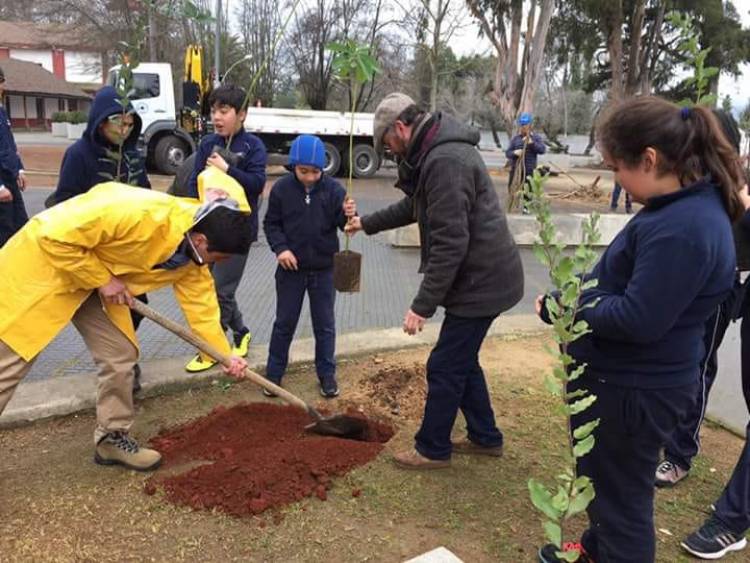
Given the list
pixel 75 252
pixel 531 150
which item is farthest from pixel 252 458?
pixel 531 150

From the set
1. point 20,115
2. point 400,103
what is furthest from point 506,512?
point 20,115

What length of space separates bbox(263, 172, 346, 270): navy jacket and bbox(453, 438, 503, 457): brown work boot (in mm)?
1288

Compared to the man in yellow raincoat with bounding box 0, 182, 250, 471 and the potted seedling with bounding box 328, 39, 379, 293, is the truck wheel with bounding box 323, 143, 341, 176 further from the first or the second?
the man in yellow raincoat with bounding box 0, 182, 250, 471

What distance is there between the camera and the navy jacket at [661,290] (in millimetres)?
1684

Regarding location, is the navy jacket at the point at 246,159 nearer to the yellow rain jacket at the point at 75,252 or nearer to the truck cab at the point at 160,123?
the yellow rain jacket at the point at 75,252

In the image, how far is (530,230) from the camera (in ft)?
28.7

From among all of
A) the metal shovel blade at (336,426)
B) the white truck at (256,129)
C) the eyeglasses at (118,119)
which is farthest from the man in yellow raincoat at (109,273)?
the white truck at (256,129)

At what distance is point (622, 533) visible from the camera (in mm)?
1968

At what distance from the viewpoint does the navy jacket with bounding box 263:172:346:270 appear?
143 inches

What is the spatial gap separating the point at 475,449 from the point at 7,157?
4.61 meters

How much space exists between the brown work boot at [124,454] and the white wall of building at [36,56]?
205 ft

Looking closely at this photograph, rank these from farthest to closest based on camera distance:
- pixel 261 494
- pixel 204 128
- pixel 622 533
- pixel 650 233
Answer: pixel 204 128
pixel 261 494
pixel 622 533
pixel 650 233

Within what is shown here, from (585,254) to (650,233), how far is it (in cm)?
26

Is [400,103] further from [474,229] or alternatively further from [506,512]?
[506,512]
